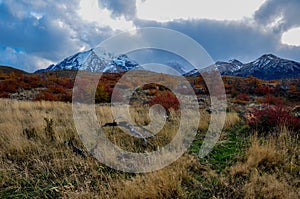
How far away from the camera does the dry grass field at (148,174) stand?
302cm

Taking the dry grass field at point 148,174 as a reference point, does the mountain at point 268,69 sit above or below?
above

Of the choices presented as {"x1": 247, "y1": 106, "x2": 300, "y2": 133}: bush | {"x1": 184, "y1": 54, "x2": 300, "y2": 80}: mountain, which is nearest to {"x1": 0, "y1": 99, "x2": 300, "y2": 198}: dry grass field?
{"x1": 247, "y1": 106, "x2": 300, "y2": 133}: bush

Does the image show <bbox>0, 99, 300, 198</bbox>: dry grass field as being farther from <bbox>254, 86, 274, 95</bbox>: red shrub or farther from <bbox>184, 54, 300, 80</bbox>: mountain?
<bbox>184, 54, 300, 80</bbox>: mountain

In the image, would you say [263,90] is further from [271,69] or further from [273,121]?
[271,69]

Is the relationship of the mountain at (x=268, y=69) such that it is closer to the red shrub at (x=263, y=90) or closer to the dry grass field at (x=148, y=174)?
the red shrub at (x=263, y=90)

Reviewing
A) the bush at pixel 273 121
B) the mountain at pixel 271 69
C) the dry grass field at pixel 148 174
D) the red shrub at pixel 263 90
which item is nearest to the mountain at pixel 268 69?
the mountain at pixel 271 69

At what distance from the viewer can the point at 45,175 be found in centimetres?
372

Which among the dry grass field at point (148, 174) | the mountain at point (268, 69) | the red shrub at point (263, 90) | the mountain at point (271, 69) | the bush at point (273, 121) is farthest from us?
the mountain at point (268, 69)

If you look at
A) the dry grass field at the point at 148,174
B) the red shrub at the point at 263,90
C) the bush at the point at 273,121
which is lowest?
the dry grass field at the point at 148,174

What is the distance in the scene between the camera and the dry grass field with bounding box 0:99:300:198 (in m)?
3.02

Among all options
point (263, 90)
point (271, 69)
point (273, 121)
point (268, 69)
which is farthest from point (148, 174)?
point (268, 69)

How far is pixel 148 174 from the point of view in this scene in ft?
11.7

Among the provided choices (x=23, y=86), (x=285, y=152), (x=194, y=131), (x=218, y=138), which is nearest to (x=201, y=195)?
(x=285, y=152)

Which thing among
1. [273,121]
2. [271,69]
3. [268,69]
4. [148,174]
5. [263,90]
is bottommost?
[148,174]
